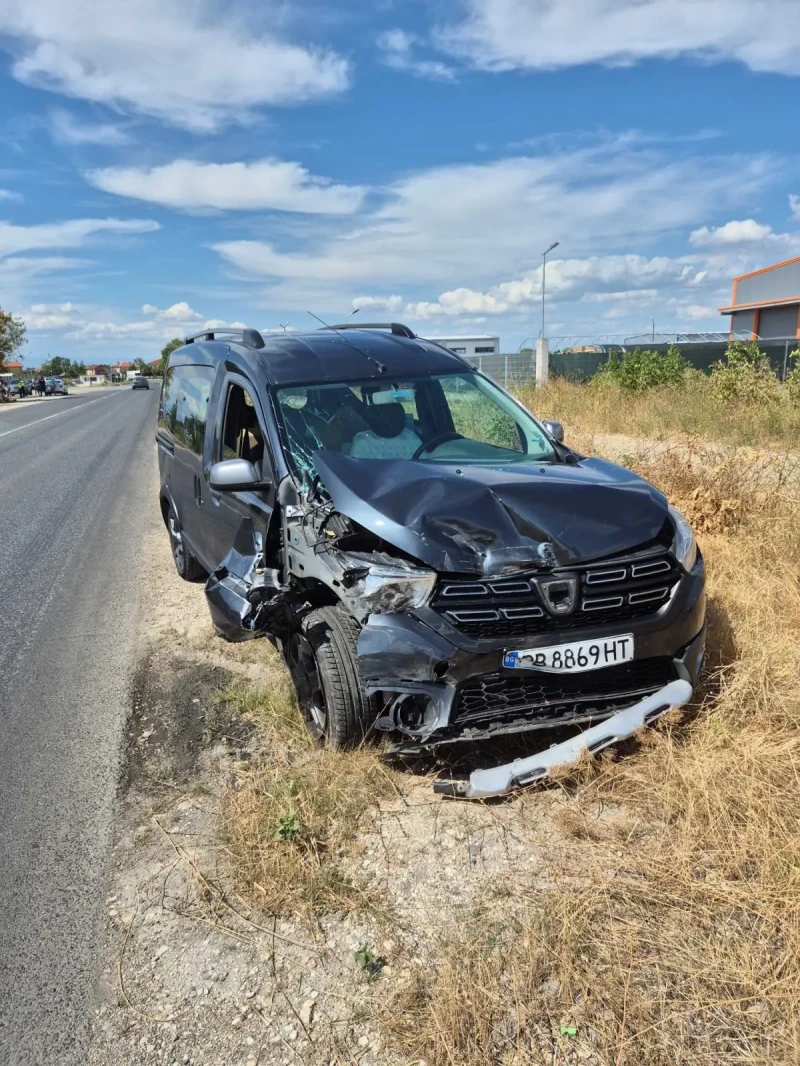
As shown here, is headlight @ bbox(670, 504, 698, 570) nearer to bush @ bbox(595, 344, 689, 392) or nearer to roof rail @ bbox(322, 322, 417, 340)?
roof rail @ bbox(322, 322, 417, 340)

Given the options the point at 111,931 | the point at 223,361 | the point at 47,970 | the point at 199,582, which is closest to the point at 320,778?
the point at 111,931

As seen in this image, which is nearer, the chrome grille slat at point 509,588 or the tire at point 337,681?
the chrome grille slat at point 509,588

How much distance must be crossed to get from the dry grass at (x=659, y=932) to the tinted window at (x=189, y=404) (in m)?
3.55

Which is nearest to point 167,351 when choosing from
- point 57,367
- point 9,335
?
point 9,335

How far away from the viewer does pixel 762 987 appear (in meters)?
2.21

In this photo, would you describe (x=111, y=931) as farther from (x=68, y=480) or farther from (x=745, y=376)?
(x=745, y=376)

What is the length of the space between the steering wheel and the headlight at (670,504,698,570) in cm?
135

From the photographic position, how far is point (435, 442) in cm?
446

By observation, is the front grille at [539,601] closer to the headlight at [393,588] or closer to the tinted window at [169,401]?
the headlight at [393,588]

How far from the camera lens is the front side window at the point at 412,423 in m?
4.22

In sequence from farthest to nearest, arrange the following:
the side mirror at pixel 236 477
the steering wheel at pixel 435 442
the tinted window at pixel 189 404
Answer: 1. the tinted window at pixel 189 404
2. the steering wheel at pixel 435 442
3. the side mirror at pixel 236 477

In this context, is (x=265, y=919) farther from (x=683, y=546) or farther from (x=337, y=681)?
(x=683, y=546)

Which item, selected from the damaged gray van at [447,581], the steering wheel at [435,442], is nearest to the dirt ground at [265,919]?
the damaged gray van at [447,581]

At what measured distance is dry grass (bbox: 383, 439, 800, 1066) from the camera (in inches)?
82.8
